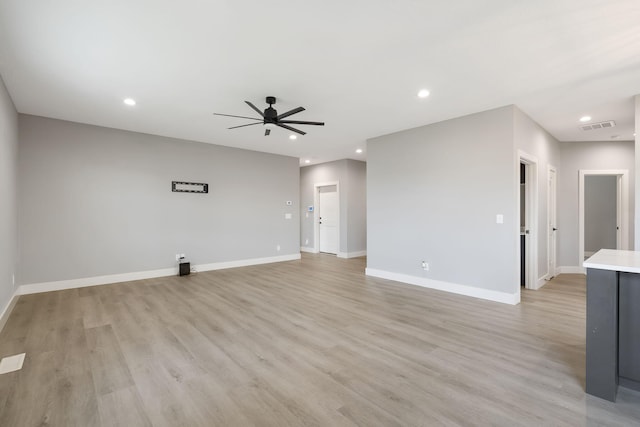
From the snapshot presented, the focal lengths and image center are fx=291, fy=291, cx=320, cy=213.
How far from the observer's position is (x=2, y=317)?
3.38 m

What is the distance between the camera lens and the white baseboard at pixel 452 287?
412 centimetres

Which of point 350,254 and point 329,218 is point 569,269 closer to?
point 350,254

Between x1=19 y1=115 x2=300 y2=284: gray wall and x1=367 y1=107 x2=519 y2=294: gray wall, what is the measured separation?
3108mm

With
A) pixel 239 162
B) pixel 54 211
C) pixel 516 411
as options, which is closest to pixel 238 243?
pixel 239 162

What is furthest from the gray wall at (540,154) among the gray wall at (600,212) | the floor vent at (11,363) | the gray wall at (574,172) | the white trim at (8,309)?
the white trim at (8,309)

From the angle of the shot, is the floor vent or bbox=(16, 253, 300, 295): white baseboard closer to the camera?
the floor vent

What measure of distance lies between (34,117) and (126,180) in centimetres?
154

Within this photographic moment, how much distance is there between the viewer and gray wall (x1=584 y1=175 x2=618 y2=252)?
7.57 metres

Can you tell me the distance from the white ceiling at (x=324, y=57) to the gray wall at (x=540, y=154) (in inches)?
12.8

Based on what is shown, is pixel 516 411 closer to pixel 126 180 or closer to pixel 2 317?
pixel 2 317

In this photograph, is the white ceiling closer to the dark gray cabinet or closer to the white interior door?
the dark gray cabinet

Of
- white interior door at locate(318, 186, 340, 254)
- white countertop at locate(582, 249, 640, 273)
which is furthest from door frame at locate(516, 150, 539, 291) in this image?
white interior door at locate(318, 186, 340, 254)

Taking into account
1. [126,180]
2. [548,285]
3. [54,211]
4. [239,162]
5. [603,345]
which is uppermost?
[239,162]

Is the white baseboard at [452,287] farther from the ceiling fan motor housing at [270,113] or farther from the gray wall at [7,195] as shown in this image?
the gray wall at [7,195]
